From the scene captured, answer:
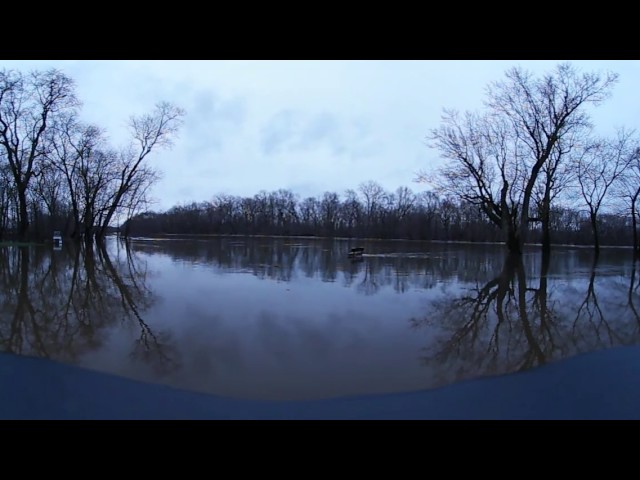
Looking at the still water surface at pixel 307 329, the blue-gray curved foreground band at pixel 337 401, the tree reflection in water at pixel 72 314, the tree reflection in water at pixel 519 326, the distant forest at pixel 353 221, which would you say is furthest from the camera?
the distant forest at pixel 353 221

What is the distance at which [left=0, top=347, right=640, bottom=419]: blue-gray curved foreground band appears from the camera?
4496 millimetres

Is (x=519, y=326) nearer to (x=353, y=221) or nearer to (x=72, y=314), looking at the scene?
(x=72, y=314)

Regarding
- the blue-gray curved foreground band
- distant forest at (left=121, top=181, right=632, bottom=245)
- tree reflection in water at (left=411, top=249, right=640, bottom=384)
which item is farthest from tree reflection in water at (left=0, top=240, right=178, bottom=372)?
distant forest at (left=121, top=181, right=632, bottom=245)

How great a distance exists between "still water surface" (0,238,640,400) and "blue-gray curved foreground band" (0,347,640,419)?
0.32m

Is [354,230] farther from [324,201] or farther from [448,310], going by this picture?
[448,310]

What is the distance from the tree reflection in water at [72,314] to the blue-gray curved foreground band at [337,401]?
0.85 metres

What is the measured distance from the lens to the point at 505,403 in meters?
4.81

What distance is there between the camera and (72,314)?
9469mm

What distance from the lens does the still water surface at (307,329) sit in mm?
5809

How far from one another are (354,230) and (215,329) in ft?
319

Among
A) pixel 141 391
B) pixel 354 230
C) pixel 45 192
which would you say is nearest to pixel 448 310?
pixel 141 391

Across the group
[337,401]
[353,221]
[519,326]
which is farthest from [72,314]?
[353,221]

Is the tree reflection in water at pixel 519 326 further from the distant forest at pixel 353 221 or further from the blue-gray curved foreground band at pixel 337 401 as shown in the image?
the distant forest at pixel 353 221

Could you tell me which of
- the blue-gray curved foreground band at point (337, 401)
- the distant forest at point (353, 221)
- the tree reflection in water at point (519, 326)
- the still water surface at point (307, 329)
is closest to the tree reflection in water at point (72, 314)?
the still water surface at point (307, 329)
